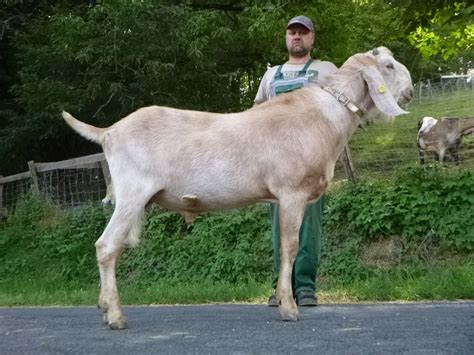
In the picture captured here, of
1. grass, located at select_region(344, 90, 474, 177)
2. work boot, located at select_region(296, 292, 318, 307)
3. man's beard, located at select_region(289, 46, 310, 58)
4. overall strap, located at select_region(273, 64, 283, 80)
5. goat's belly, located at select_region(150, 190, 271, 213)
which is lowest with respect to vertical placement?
work boot, located at select_region(296, 292, 318, 307)

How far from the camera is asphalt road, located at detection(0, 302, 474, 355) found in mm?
4137

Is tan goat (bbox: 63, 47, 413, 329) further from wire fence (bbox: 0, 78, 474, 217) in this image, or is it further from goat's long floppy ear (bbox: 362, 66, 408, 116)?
wire fence (bbox: 0, 78, 474, 217)

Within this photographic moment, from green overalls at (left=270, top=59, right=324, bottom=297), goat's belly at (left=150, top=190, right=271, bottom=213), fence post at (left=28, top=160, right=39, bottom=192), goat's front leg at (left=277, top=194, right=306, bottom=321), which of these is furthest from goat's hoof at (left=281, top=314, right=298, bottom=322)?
fence post at (left=28, top=160, right=39, bottom=192)

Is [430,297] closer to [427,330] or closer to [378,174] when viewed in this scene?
[427,330]

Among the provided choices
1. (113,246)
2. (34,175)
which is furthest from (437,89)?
(113,246)

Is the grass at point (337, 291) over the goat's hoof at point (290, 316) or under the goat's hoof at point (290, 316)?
under

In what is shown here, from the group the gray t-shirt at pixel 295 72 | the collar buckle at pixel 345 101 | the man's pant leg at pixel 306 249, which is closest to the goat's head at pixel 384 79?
the collar buckle at pixel 345 101

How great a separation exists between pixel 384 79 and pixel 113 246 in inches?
93.1

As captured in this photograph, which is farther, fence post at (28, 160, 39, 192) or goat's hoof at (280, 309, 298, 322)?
fence post at (28, 160, 39, 192)

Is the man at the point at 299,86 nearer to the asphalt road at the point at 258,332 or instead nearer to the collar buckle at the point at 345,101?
the asphalt road at the point at 258,332

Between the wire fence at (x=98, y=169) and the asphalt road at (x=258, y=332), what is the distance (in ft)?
15.9

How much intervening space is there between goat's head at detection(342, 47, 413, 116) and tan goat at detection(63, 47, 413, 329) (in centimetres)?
4

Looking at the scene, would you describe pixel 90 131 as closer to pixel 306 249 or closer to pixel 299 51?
pixel 299 51

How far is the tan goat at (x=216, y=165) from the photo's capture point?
5.14 meters
